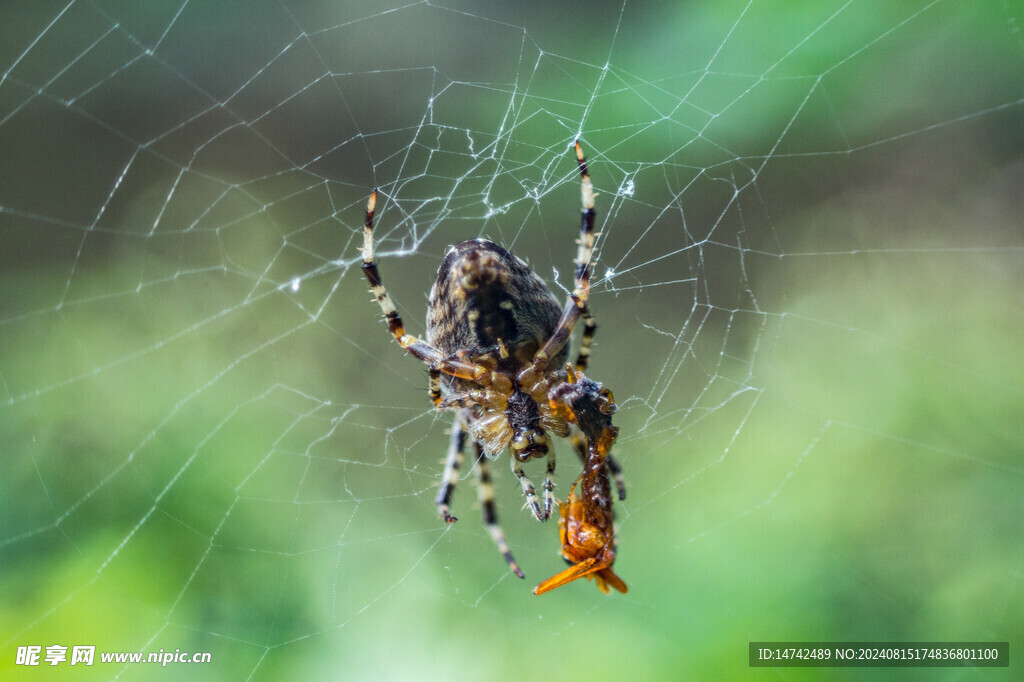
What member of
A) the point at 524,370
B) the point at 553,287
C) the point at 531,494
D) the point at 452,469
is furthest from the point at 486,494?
the point at 553,287

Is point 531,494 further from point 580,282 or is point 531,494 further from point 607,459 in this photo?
point 580,282

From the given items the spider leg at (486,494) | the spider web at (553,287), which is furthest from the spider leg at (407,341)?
the spider leg at (486,494)

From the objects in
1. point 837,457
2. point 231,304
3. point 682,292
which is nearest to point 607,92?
point 682,292

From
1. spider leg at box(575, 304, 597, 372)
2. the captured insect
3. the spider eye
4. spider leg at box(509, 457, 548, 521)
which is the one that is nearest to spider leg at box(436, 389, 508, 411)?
the captured insect

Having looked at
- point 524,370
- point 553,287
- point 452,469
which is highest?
point 553,287

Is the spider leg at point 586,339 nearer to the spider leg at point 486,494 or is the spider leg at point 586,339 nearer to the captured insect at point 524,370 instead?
the captured insect at point 524,370
